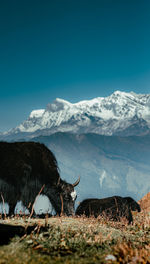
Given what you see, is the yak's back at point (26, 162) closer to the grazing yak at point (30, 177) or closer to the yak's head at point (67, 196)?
the grazing yak at point (30, 177)

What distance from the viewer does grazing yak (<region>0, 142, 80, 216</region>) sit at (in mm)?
9887

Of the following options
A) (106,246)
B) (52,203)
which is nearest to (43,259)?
(106,246)

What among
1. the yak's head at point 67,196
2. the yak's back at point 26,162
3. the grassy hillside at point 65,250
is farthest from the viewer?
the yak's head at point 67,196

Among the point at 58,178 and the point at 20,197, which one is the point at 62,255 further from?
the point at 58,178

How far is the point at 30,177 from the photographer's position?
34.1 feet

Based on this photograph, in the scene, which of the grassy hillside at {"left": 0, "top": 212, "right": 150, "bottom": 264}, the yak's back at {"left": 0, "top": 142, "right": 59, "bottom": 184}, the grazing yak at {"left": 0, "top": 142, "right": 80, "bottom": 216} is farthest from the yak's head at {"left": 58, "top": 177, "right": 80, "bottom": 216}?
the grassy hillside at {"left": 0, "top": 212, "right": 150, "bottom": 264}

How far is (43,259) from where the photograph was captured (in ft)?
13.5

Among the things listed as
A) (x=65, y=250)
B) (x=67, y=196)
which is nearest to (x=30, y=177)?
(x=67, y=196)

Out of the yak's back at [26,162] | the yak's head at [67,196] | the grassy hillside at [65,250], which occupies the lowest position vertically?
the grassy hillside at [65,250]

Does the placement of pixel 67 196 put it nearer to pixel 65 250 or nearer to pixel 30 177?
pixel 30 177

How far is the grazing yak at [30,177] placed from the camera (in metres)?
9.89

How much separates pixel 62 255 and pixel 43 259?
0.46 m

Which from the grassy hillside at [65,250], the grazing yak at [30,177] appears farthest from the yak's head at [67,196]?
the grassy hillside at [65,250]

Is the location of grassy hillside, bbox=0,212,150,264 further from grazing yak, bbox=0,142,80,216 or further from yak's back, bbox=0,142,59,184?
yak's back, bbox=0,142,59,184
